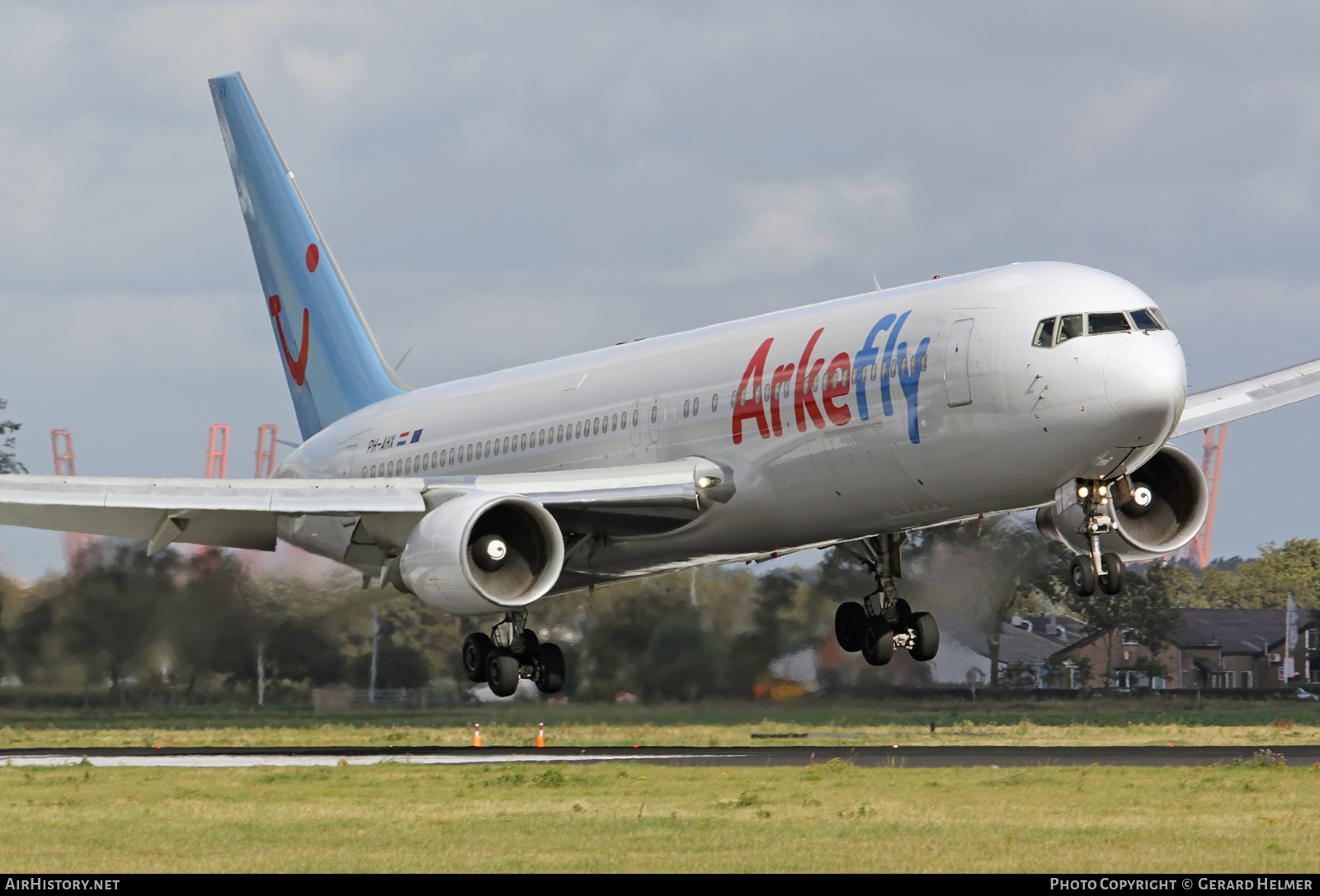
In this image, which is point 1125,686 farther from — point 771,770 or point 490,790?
point 490,790

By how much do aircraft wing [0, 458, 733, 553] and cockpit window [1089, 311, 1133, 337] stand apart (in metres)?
6.12

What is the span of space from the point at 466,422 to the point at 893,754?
1045 cm

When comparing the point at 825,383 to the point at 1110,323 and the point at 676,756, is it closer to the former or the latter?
the point at 1110,323

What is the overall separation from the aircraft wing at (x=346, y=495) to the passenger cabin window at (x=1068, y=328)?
581cm

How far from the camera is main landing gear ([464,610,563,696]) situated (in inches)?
1212

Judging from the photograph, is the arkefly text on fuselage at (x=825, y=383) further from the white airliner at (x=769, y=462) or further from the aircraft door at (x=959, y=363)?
the aircraft door at (x=959, y=363)

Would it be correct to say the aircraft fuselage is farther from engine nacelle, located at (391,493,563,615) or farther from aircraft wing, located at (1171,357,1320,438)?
aircraft wing, located at (1171,357,1320,438)

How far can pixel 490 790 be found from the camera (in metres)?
29.4

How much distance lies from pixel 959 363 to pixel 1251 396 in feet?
27.1

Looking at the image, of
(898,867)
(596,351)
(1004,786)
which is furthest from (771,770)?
(898,867)

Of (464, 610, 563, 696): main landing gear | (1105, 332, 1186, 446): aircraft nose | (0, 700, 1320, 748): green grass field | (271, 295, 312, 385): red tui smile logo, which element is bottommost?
(0, 700, 1320, 748): green grass field

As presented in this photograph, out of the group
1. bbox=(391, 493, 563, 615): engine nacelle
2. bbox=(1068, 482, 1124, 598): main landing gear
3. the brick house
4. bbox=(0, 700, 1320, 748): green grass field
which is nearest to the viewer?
bbox=(1068, 482, 1124, 598): main landing gear

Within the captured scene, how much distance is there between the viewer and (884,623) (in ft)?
103

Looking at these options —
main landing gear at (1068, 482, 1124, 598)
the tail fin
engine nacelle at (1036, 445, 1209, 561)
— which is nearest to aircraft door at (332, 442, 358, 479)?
the tail fin
